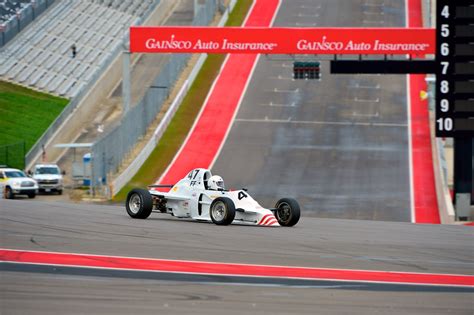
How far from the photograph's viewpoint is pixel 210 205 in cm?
2458

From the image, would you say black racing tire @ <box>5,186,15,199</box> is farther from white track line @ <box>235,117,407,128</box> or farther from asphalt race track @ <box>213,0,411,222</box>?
white track line @ <box>235,117,407,128</box>

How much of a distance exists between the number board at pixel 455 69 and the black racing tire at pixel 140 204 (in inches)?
490

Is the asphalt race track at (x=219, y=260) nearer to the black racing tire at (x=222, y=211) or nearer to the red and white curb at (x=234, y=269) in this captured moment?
the black racing tire at (x=222, y=211)

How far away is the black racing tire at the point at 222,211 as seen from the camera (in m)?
23.9

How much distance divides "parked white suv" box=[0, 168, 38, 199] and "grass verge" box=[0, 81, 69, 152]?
8.94m

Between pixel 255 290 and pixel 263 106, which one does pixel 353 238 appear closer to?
pixel 255 290

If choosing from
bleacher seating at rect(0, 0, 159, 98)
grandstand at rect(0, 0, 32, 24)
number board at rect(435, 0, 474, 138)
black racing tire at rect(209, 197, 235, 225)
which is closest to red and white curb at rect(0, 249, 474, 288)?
black racing tire at rect(209, 197, 235, 225)

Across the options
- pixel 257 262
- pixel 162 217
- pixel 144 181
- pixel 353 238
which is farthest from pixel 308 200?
pixel 257 262

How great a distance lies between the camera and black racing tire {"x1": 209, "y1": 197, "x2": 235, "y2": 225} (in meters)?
23.9

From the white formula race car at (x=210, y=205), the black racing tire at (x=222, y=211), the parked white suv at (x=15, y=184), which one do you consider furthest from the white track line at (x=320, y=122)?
the black racing tire at (x=222, y=211)

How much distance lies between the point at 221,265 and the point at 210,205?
→ 24.5 ft

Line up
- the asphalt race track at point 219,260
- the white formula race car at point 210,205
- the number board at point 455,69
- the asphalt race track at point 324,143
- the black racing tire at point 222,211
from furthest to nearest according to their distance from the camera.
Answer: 1. the asphalt race track at point 324,143
2. the number board at point 455,69
3. the white formula race car at point 210,205
4. the black racing tire at point 222,211
5. the asphalt race track at point 219,260

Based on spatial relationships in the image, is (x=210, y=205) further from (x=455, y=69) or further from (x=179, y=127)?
(x=179, y=127)

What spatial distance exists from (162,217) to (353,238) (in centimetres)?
641
